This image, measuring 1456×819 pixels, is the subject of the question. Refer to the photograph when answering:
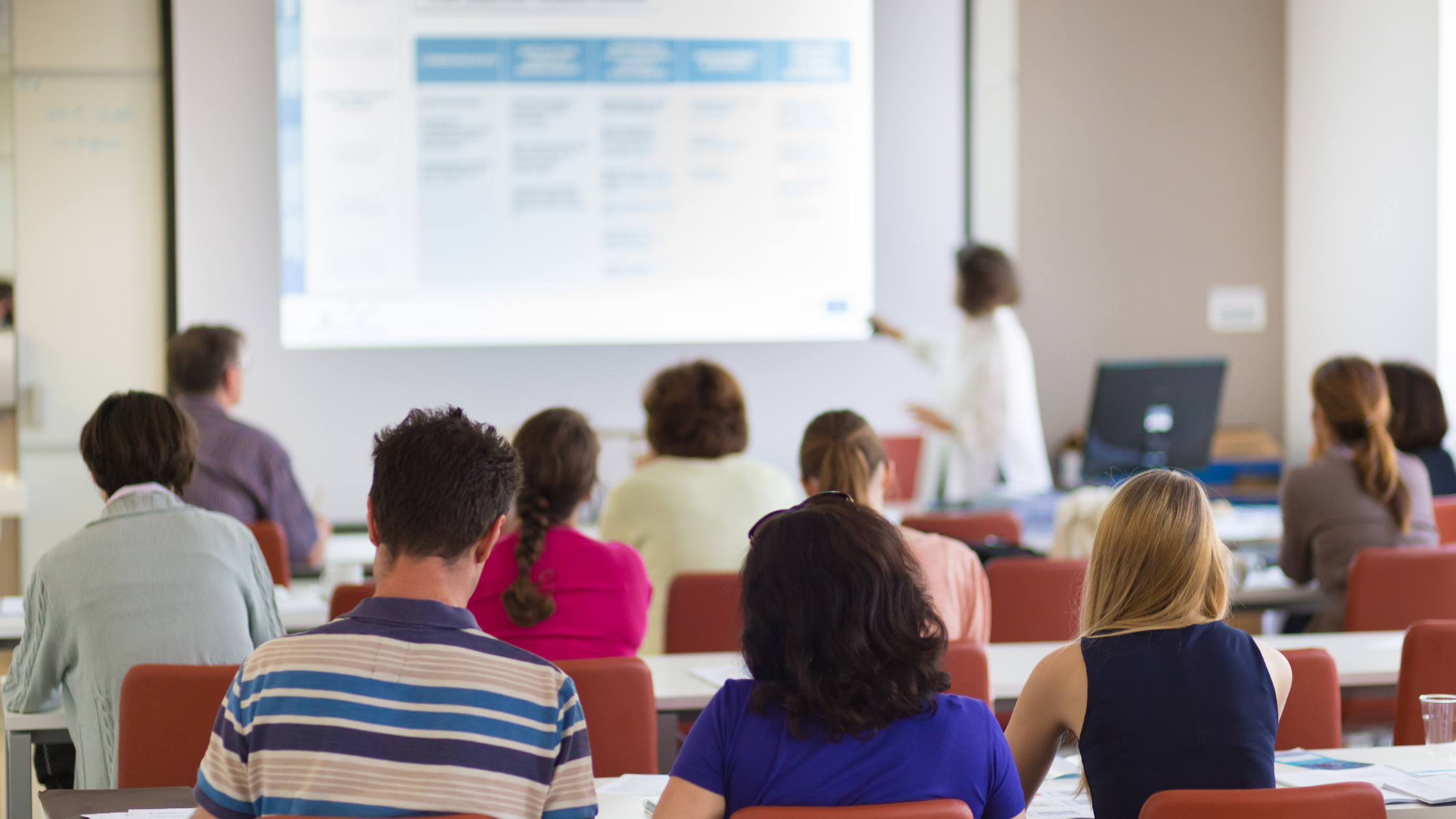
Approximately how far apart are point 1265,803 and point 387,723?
3.25ft

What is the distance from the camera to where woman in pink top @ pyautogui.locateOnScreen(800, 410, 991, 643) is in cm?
273

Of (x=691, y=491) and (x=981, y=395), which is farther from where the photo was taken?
(x=981, y=395)

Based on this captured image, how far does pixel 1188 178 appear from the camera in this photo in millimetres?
6414

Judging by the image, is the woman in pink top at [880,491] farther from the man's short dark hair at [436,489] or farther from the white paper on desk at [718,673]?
the man's short dark hair at [436,489]

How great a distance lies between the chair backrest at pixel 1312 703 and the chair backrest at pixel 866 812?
1067 millimetres

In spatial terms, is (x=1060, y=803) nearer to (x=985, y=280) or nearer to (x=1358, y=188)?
(x=985, y=280)

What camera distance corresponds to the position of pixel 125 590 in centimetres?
229

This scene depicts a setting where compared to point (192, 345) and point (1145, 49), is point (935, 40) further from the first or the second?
point (192, 345)

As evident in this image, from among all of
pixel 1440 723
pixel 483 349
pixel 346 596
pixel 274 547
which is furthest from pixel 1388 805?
pixel 483 349

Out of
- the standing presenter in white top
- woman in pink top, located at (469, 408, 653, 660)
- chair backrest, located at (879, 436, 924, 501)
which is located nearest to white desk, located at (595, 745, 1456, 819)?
woman in pink top, located at (469, 408, 653, 660)

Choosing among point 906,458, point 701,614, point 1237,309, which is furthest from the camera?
point 1237,309

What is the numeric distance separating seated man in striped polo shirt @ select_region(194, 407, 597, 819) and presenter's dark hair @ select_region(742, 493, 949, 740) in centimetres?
24

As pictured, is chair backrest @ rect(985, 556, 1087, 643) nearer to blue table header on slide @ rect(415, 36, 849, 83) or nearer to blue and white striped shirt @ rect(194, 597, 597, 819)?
blue and white striped shirt @ rect(194, 597, 597, 819)

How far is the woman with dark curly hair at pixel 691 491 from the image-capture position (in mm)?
3271
